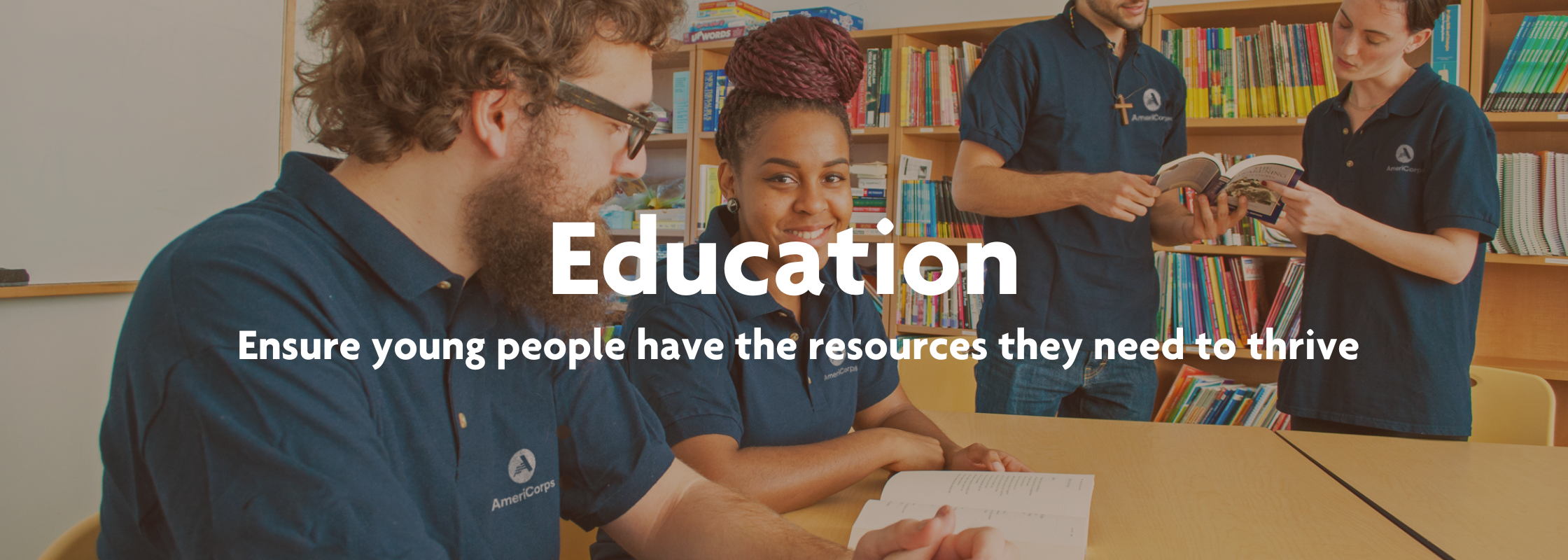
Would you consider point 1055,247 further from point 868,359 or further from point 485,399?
point 485,399

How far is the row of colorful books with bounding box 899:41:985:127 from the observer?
344cm

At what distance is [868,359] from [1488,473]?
98cm

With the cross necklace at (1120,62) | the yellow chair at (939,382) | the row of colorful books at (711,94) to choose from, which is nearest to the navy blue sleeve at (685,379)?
the yellow chair at (939,382)

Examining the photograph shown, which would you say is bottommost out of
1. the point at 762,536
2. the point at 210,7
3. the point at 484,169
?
the point at 762,536

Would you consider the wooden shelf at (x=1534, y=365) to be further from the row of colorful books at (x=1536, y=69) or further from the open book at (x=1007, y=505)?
the open book at (x=1007, y=505)

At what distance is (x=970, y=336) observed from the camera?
11.2 ft

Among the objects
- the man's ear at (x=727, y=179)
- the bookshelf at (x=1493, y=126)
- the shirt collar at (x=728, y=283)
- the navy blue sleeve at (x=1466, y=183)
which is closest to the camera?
the shirt collar at (x=728, y=283)

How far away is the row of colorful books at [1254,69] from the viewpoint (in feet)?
9.61

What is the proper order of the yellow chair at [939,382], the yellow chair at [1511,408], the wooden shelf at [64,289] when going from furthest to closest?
the yellow chair at [939,382]
the wooden shelf at [64,289]
the yellow chair at [1511,408]

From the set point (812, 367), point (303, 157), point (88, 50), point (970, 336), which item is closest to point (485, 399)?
point (303, 157)

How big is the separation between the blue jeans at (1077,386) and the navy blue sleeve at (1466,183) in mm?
641

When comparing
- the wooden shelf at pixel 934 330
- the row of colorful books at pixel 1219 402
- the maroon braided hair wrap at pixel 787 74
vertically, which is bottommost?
the row of colorful books at pixel 1219 402

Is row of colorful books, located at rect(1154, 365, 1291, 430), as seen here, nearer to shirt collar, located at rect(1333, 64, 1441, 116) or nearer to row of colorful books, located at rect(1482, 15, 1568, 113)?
row of colorful books, located at rect(1482, 15, 1568, 113)

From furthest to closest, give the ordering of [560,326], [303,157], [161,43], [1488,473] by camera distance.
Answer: [161,43]
[1488,473]
[560,326]
[303,157]
